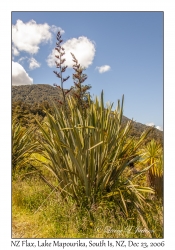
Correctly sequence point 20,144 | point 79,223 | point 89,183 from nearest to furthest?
point 79,223 → point 89,183 → point 20,144

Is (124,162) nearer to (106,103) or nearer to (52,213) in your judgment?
(106,103)

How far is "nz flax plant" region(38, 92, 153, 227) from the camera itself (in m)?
2.83

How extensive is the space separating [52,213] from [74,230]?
0.39 meters

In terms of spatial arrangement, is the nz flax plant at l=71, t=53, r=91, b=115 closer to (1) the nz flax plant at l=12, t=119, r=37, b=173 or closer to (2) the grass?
(2) the grass

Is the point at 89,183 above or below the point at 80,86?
below

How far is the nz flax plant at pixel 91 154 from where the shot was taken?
283 cm

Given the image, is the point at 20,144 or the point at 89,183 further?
the point at 20,144

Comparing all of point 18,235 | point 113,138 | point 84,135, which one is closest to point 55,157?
point 84,135

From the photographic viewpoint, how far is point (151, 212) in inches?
121

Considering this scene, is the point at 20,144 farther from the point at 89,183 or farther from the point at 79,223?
the point at 79,223

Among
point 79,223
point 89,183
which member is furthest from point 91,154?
point 79,223

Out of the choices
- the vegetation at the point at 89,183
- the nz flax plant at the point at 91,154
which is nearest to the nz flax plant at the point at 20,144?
the vegetation at the point at 89,183

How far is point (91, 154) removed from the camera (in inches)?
110

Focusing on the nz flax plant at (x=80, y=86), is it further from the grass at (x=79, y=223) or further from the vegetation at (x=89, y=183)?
the grass at (x=79, y=223)
